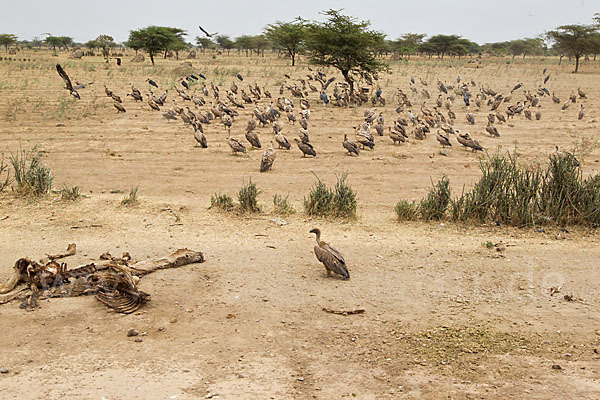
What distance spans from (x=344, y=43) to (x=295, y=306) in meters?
18.2

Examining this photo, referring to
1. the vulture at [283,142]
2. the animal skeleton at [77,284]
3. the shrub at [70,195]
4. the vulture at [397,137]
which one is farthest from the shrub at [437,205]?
the vulture at [397,137]

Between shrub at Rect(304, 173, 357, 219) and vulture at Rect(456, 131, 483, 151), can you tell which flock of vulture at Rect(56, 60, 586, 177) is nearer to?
vulture at Rect(456, 131, 483, 151)

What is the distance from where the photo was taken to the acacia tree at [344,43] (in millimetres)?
21953

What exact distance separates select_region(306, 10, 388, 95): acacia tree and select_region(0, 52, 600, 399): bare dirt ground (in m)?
11.8

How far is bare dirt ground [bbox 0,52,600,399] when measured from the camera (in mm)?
4219

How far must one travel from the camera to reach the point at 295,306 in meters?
5.41

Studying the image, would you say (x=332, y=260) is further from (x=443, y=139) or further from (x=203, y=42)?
(x=203, y=42)

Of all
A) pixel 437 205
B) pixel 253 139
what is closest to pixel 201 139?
pixel 253 139

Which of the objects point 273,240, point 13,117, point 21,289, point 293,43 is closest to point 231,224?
point 273,240

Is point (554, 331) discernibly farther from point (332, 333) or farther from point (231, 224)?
point (231, 224)

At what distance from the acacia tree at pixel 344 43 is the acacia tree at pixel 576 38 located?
20.6 meters

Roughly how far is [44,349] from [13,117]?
48.3 feet

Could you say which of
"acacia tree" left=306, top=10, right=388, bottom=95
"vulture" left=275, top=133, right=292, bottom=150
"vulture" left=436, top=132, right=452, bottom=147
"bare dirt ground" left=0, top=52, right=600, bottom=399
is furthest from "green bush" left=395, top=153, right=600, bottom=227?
"acacia tree" left=306, top=10, right=388, bottom=95

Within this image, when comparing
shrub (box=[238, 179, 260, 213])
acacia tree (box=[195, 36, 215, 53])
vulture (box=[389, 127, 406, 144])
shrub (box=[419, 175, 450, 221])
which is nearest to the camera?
shrub (box=[419, 175, 450, 221])
